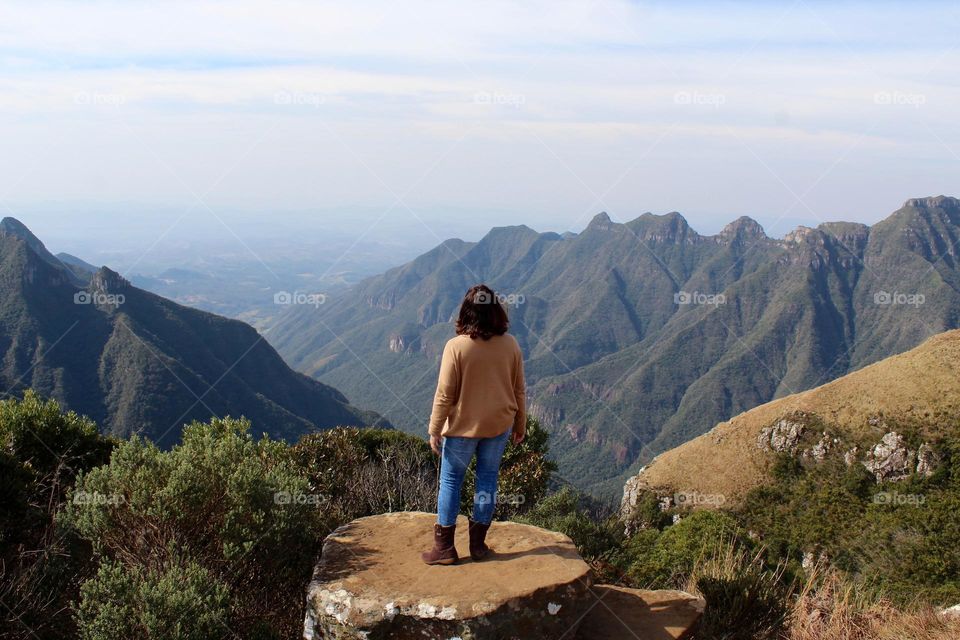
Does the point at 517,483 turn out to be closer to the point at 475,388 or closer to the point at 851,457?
the point at 475,388

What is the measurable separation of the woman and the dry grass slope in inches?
2154

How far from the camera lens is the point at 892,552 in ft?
124

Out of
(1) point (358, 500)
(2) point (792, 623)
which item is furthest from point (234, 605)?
(2) point (792, 623)

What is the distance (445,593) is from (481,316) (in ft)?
8.71

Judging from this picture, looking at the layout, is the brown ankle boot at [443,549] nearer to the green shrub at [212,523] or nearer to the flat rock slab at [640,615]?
the flat rock slab at [640,615]

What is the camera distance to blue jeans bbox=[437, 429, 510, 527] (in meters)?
6.73

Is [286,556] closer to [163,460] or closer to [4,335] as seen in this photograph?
[163,460]

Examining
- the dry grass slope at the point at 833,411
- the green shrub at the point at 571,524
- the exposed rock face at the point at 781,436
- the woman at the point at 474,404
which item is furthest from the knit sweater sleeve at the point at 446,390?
the exposed rock face at the point at 781,436

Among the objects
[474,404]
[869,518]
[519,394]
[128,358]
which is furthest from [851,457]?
[128,358]

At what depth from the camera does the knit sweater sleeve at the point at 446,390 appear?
649 cm

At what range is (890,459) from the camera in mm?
53406

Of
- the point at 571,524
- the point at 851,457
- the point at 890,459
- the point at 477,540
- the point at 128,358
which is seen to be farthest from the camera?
the point at 128,358

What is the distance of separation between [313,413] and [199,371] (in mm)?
30255

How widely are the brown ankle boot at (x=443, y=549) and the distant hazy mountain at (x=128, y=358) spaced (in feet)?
264
